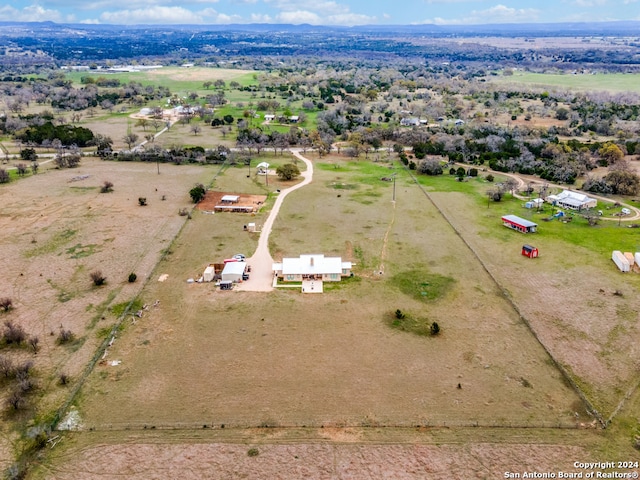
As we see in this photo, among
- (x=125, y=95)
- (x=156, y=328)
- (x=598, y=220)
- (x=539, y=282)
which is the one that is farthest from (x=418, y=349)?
(x=125, y=95)

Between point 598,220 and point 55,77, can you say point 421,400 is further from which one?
point 55,77

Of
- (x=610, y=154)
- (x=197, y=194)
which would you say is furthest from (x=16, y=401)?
(x=610, y=154)

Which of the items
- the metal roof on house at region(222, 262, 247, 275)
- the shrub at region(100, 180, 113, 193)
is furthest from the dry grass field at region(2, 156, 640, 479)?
the shrub at region(100, 180, 113, 193)

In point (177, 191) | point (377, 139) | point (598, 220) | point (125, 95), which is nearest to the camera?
point (598, 220)

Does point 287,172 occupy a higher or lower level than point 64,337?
higher

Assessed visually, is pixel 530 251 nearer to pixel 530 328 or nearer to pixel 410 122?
pixel 530 328

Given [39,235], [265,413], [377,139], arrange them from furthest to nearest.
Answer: [377,139], [39,235], [265,413]
